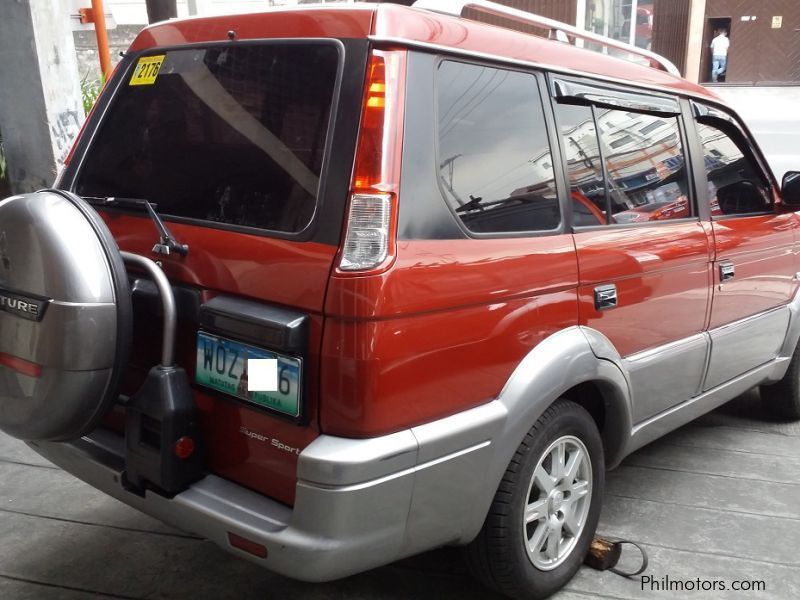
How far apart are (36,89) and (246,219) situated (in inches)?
192

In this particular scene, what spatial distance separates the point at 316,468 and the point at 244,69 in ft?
4.16

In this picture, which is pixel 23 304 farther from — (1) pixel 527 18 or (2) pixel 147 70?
(1) pixel 527 18

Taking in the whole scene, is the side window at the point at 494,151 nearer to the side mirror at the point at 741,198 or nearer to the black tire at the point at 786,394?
the side mirror at the point at 741,198

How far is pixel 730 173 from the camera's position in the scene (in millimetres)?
3885

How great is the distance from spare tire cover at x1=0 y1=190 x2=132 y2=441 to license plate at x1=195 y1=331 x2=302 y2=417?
0.23 meters

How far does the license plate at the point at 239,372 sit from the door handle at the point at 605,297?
1213mm

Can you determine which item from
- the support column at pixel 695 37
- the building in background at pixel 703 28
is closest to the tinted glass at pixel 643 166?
the building in background at pixel 703 28

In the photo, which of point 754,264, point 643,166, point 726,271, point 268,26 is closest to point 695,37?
point 754,264

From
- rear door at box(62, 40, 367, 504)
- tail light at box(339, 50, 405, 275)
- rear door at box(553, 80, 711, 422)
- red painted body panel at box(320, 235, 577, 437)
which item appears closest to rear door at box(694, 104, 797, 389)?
rear door at box(553, 80, 711, 422)

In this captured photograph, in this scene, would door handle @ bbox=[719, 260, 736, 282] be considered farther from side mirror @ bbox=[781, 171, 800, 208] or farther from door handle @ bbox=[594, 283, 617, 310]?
door handle @ bbox=[594, 283, 617, 310]

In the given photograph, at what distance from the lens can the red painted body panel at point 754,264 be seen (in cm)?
356

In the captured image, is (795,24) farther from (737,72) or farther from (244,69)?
(244,69)

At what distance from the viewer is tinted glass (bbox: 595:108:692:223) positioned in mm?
3004

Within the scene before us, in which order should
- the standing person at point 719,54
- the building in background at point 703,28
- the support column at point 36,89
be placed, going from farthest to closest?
the standing person at point 719,54 < the building in background at point 703,28 < the support column at point 36,89
